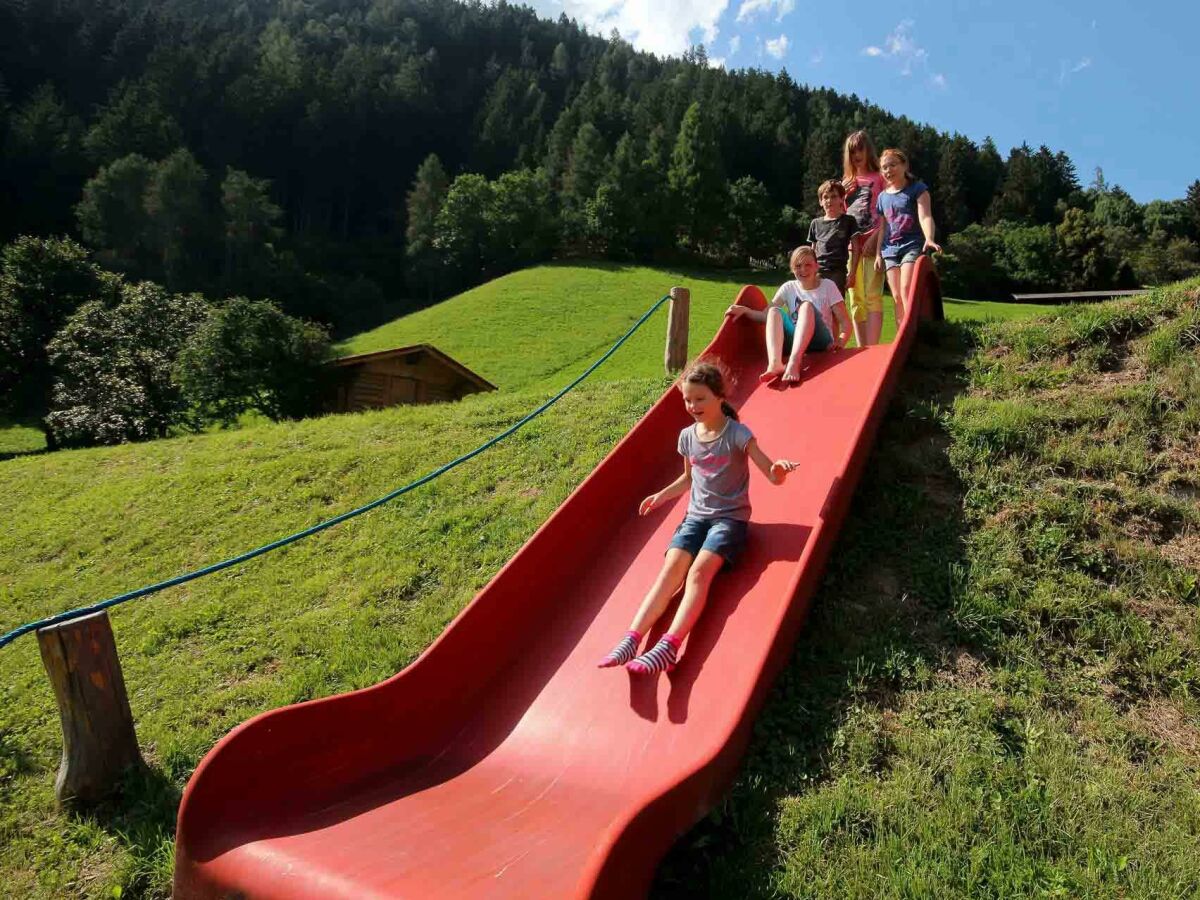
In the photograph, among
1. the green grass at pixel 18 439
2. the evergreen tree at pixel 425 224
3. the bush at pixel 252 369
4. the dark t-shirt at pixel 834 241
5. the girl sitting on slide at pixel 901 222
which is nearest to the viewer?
the girl sitting on slide at pixel 901 222

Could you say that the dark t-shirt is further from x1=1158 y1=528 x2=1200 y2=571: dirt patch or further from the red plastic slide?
x1=1158 y1=528 x2=1200 y2=571: dirt patch

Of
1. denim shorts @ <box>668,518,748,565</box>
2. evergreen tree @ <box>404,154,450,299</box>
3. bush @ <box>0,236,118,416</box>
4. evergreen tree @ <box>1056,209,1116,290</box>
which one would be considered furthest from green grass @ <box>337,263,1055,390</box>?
denim shorts @ <box>668,518,748,565</box>

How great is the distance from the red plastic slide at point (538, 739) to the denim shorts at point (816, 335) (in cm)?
132

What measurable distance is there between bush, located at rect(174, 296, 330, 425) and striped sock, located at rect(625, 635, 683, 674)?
22406mm

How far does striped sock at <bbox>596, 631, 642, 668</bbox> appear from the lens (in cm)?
363

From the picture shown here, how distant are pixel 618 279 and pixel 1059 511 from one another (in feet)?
148

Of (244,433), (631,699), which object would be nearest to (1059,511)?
(631,699)

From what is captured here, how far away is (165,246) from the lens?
2242 inches

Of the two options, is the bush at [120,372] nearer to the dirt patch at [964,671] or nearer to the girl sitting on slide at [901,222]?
the girl sitting on slide at [901,222]

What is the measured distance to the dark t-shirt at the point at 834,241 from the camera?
6.90 metres

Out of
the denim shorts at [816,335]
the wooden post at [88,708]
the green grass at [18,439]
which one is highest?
the denim shorts at [816,335]

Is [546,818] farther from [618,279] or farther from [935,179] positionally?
[935,179]

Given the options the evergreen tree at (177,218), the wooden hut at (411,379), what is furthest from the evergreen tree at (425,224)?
the wooden hut at (411,379)

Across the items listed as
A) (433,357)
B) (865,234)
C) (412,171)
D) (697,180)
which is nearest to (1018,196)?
(697,180)
